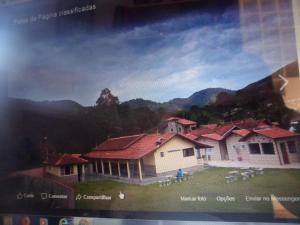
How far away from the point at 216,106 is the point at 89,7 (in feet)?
2.04

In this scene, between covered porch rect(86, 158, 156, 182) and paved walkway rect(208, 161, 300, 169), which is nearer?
paved walkway rect(208, 161, 300, 169)

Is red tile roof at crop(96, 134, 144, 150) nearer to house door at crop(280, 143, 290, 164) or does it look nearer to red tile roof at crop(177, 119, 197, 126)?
red tile roof at crop(177, 119, 197, 126)

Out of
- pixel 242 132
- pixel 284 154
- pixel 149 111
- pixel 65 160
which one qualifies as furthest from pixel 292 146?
pixel 65 160

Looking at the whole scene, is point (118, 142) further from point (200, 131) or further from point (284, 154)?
point (284, 154)

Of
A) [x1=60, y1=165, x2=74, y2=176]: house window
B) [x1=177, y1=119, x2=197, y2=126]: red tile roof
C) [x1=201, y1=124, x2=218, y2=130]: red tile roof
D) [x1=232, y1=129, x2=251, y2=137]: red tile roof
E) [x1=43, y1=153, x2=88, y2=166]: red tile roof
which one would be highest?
[x1=177, y1=119, x2=197, y2=126]: red tile roof

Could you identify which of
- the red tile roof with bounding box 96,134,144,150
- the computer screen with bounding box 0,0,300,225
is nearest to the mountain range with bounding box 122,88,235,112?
the computer screen with bounding box 0,0,300,225

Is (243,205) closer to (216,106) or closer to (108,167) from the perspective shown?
(216,106)

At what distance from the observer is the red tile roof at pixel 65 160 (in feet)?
4.12

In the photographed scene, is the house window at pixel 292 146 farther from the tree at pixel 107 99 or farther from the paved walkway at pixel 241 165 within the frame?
the tree at pixel 107 99

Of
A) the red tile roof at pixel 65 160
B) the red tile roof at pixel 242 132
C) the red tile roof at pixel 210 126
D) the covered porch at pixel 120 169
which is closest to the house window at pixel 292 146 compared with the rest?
the red tile roof at pixel 242 132

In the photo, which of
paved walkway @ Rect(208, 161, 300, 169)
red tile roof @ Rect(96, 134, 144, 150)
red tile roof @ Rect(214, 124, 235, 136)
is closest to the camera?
paved walkway @ Rect(208, 161, 300, 169)

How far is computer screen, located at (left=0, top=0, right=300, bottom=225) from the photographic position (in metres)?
1.01

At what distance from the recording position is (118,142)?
120cm

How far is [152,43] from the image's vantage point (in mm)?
1166
